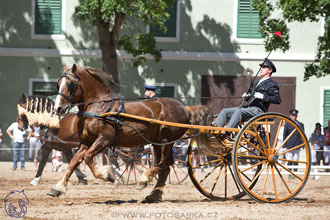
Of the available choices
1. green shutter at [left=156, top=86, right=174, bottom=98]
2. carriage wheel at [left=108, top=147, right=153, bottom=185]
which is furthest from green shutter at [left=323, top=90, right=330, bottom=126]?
carriage wheel at [left=108, top=147, right=153, bottom=185]

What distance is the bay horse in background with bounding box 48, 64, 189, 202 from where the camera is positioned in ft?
29.8

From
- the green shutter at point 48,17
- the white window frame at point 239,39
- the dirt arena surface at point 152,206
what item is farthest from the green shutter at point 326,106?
the dirt arena surface at point 152,206

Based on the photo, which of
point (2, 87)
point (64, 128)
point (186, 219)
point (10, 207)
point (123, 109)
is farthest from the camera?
point (2, 87)

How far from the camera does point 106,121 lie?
30.0 feet

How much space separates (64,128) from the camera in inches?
504

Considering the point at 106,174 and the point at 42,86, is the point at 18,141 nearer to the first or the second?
the point at 42,86

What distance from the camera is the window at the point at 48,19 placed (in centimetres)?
2102

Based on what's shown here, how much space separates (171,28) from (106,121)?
12670mm

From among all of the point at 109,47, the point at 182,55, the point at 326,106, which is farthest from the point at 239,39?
the point at 109,47

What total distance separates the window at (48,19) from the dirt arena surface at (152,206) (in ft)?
33.1

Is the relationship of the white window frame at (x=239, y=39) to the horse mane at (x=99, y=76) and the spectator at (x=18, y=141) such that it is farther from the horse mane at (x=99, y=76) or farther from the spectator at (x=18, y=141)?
the horse mane at (x=99, y=76)

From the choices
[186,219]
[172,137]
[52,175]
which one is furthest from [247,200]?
[52,175]

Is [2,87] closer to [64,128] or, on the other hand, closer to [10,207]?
[64,128]

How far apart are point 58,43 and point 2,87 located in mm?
2457
